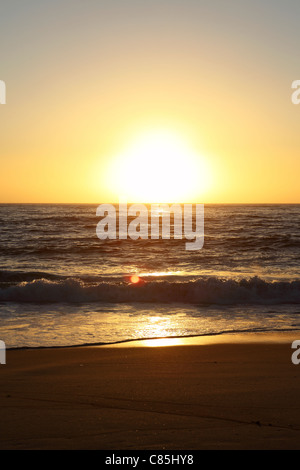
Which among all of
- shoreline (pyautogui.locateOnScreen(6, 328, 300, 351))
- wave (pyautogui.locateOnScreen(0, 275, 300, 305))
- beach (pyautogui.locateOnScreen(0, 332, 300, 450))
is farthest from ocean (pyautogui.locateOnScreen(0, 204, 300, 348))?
beach (pyautogui.locateOnScreen(0, 332, 300, 450))

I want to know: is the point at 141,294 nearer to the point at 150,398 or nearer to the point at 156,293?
the point at 156,293

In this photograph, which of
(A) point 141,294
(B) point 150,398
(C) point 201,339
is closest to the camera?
(B) point 150,398

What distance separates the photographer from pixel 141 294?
40.9 ft

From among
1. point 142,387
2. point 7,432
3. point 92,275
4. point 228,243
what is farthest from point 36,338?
point 228,243

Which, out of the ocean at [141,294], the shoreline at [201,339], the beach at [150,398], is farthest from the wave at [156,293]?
the beach at [150,398]

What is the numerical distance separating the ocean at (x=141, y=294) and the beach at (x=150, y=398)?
1323mm

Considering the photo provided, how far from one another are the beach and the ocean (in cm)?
132

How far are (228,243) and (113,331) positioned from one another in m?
19.7

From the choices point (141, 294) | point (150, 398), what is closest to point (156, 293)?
point (141, 294)

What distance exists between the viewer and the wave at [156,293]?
39.4 feet

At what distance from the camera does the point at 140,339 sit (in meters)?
7.52

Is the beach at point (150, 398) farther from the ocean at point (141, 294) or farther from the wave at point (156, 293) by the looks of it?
the wave at point (156, 293)

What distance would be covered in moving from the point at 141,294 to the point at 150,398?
7910 millimetres
